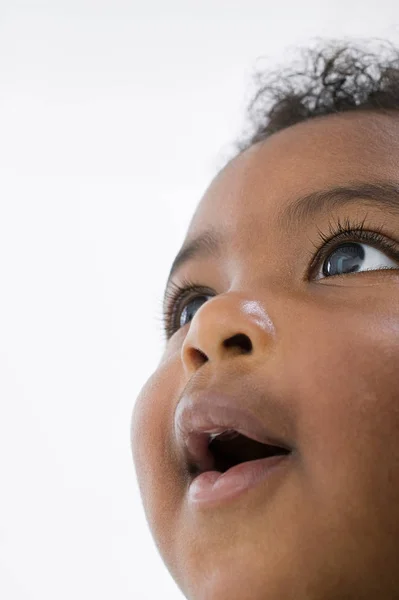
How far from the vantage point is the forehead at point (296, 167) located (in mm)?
381

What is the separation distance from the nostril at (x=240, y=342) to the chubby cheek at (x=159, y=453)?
0.06 meters

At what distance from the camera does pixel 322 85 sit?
0.61 metres

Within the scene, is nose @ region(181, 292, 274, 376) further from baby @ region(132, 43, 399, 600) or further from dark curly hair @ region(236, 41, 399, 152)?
dark curly hair @ region(236, 41, 399, 152)

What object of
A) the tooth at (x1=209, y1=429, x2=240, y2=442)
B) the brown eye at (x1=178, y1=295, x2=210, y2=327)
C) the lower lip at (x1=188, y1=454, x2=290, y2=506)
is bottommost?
the lower lip at (x1=188, y1=454, x2=290, y2=506)

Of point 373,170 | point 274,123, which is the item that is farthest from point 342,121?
point 274,123

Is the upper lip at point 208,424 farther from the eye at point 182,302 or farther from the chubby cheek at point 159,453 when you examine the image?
the eye at point 182,302

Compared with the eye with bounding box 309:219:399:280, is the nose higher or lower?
lower

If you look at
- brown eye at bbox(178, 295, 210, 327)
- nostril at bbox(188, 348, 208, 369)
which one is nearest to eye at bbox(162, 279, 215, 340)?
brown eye at bbox(178, 295, 210, 327)

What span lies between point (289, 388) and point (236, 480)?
0.16ft

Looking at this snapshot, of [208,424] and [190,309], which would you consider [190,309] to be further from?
[208,424]

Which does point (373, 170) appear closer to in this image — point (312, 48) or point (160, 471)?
point (160, 471)

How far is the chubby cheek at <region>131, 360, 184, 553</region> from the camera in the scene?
1.14 feet

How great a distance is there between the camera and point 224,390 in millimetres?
304

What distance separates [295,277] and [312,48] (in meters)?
0.43
